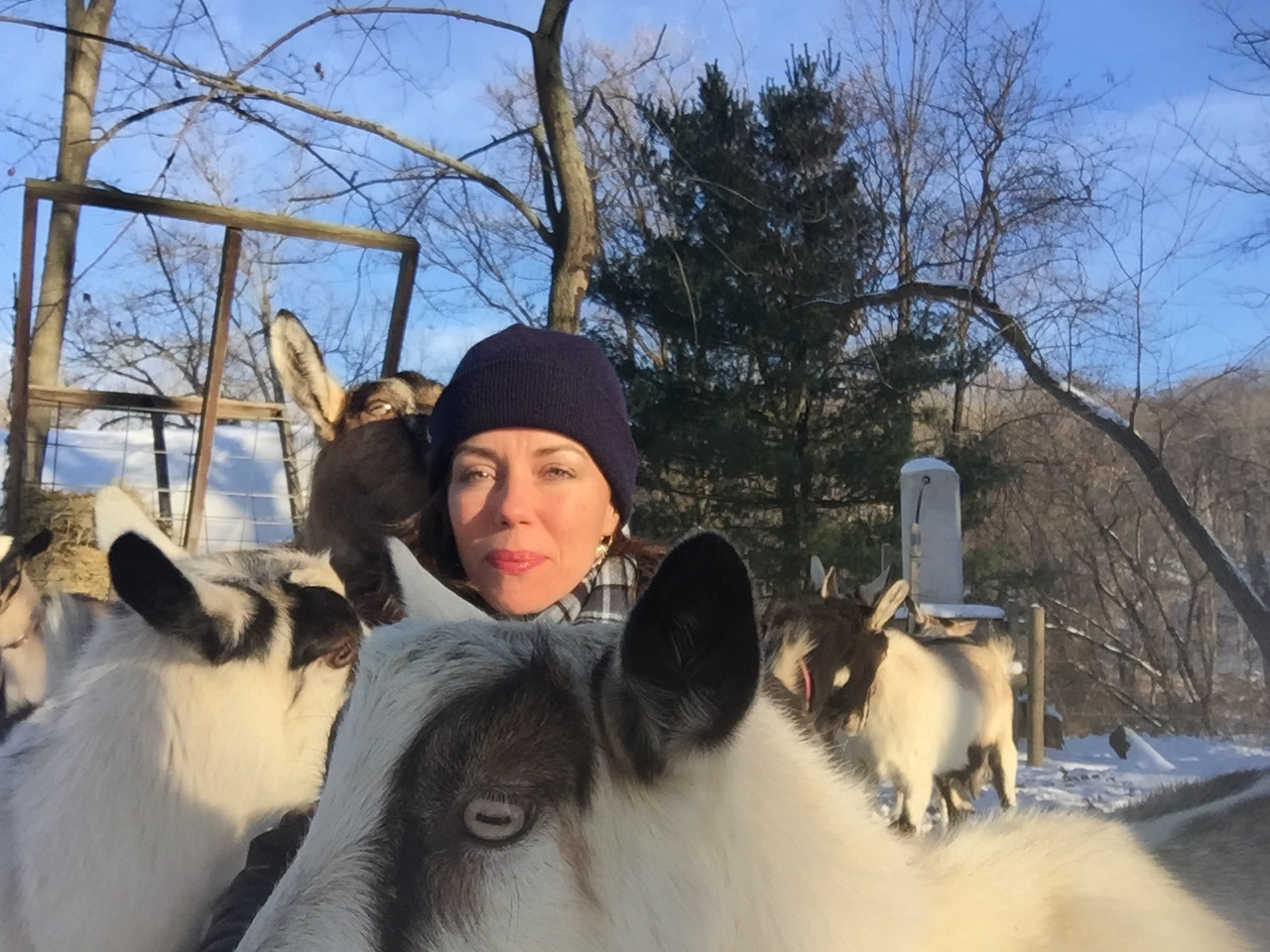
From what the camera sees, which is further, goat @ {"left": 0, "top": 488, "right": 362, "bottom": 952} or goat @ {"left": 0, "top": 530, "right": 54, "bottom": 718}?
goat @ {"left": 0, "top": 530, "right": 54, "bottom": 718}

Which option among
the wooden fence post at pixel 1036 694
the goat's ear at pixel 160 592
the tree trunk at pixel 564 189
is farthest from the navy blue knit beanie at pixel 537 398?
the wooden fence post at pixel 1036 694

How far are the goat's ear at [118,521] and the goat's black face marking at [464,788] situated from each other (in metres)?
1.39

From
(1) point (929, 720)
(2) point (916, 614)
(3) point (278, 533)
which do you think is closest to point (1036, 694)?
(2) point (916, 614)

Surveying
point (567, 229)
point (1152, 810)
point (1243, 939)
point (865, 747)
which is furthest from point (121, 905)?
point (865, 747)

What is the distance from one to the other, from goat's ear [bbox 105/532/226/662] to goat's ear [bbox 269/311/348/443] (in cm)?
135

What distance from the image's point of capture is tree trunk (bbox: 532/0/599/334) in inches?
277

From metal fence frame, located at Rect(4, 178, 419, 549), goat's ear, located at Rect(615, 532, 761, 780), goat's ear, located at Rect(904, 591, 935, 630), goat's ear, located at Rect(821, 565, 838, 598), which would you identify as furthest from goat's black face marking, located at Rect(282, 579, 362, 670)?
goat's ear, located at Rect(904, 591, 935, 630)

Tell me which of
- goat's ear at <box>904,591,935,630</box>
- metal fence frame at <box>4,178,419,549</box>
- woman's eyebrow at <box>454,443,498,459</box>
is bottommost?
goat's ear at <box>904,591,935,630</box>

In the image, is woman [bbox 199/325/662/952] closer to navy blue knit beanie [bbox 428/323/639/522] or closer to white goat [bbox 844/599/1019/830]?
navy blue knit beanie [bbox 428/323/639/522]

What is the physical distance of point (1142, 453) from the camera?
1139cm

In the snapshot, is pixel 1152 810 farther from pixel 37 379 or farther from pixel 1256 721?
pixel 1256 721

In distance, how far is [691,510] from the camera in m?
16.8

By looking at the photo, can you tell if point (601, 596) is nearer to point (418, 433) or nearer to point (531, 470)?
point (531, 470)

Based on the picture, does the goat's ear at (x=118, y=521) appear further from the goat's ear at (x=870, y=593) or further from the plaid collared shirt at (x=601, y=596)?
the goat's ear at (x=870, y=593)
